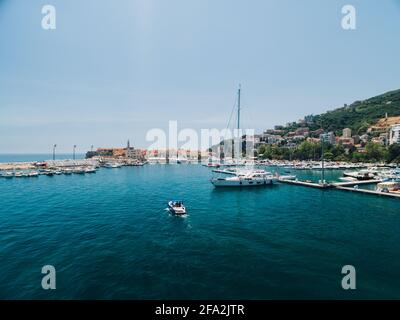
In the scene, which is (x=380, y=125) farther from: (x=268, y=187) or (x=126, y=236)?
(x=126, y=236)

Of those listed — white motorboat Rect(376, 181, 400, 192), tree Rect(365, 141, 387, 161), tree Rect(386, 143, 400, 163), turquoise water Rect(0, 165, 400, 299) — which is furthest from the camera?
tree Rect(365, 141, 387, 161)

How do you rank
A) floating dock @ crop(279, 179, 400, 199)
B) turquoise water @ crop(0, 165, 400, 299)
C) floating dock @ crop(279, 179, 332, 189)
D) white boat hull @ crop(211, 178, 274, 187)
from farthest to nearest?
1. white boat hull @ crop(211, 178, 274, 187)
2. floating dock @ crop(279, 179, 332, 189)
3. floating dock @ crop(279, 179, 400, 199)
4. turquoise water @ crop(0, 165, 400, 299)

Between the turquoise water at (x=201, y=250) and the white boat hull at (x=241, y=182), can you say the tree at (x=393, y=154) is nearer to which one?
the white boat hull at (x=241, y=182)

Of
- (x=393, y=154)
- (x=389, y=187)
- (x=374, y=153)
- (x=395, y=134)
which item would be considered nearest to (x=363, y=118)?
(x=395, y=134)

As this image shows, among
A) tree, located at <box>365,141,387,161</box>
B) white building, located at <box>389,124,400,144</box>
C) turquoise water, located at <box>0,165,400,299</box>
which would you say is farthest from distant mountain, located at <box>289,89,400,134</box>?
turquoise water, located at <box>0,165,400,299</box>

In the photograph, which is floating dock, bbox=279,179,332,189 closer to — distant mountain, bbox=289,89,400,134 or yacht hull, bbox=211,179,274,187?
yacht hull, bbox=211,179,274,187

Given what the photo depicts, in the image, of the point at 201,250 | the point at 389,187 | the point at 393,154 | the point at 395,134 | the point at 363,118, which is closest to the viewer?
the point at 201,250

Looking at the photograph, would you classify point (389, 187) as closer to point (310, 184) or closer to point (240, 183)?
point (310, 184)

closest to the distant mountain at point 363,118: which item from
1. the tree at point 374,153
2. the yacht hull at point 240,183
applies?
the tree at point 374,153
